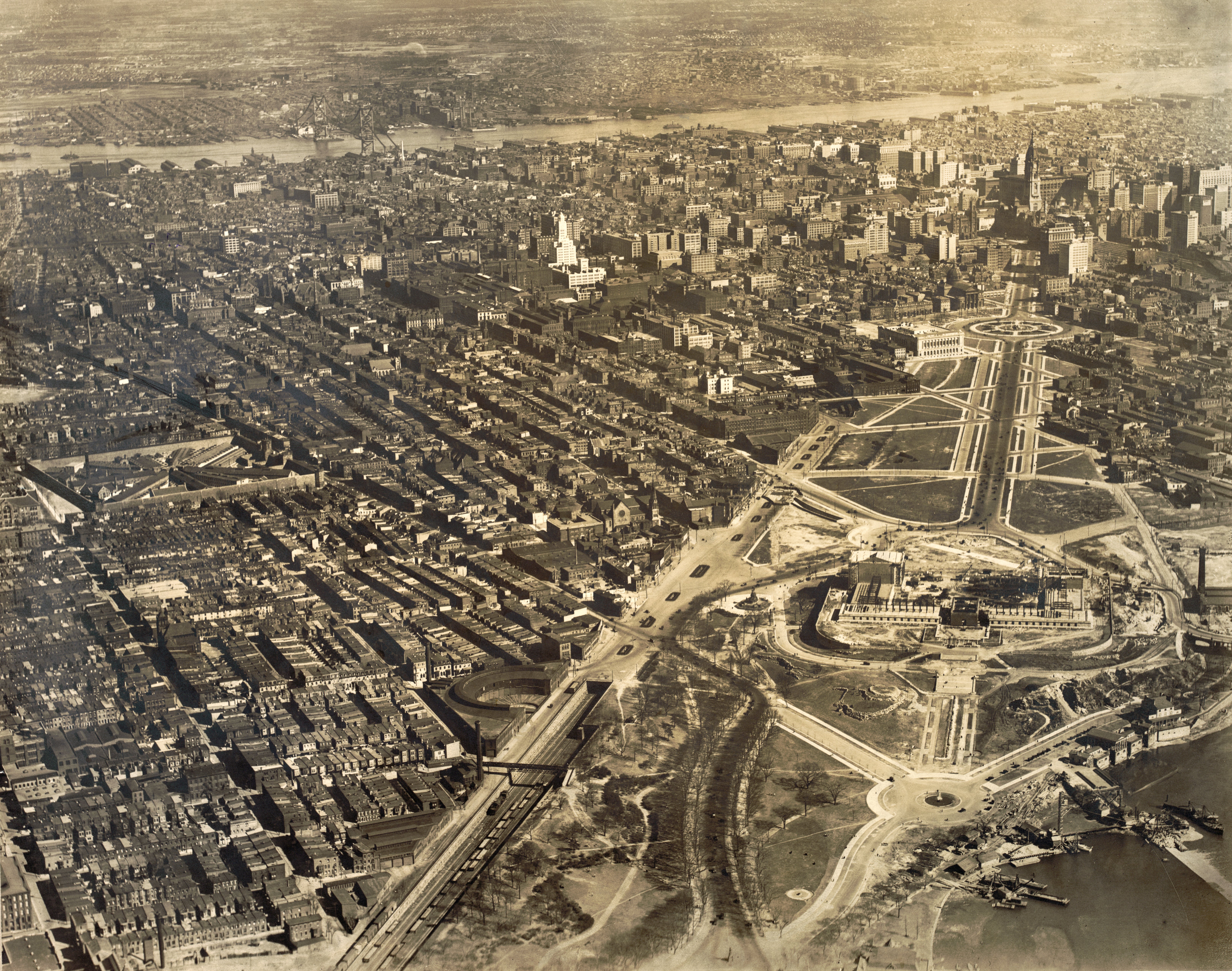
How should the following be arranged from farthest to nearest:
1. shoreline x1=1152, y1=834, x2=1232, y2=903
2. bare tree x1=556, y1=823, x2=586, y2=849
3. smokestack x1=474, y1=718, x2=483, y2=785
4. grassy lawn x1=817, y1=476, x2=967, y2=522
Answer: grassy lawn x1=817, y1=476, x2=967, y2=522
smokestack x1=474, y1=718, x2=483, y2=785
bare tree x1=556, y1=823, x2=586, y2=849
shoreline x1=1152, y1=834, x2=1232, y2=903

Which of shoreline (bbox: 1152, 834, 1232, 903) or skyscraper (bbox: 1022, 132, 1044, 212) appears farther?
skyscraper (bbox: 1022, 132, 1044, 212)

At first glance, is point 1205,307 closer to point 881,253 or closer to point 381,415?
point 881,253

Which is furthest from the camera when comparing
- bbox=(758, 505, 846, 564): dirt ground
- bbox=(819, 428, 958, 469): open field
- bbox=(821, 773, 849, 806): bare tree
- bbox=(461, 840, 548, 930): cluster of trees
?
bbox=(819, 428, 958, 469): open field

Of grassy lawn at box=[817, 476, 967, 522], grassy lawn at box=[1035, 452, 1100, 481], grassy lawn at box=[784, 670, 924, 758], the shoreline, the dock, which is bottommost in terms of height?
grassy lawn at box=[1035, 452, 1100, 481]

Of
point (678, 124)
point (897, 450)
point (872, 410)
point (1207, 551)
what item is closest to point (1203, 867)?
point (1207, 551)

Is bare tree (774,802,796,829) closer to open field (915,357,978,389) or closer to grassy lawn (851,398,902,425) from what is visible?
grassy lawn (851,398,902,425)

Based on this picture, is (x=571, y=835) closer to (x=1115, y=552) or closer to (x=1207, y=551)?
(x=1115, y=552)

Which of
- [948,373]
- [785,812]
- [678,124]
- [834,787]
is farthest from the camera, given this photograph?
[678,124]

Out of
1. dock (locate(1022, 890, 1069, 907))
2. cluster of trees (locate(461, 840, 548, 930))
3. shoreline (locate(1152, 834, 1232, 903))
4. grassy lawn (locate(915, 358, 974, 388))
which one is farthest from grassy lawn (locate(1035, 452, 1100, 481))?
cluster of trees (locate(461, 840, 548, 930))
